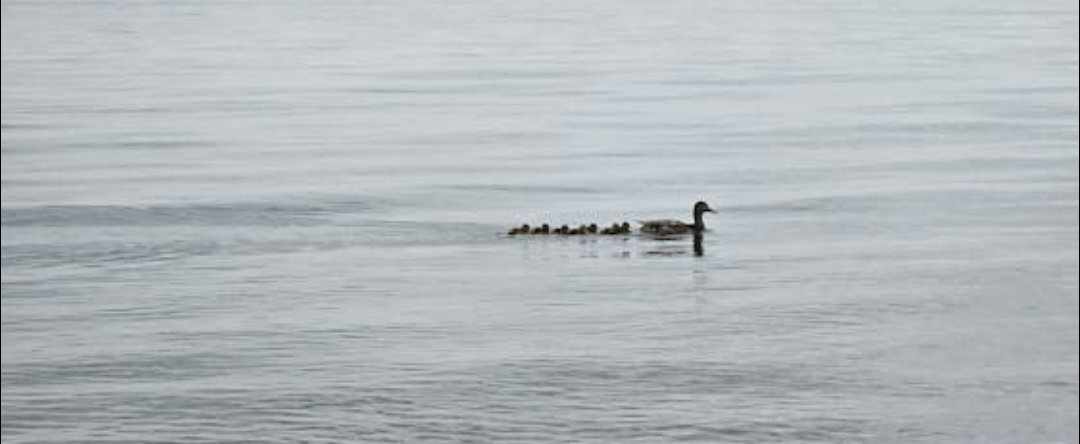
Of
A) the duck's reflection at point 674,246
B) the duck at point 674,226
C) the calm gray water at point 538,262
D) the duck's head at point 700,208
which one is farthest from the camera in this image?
the duck's head at point 700,208

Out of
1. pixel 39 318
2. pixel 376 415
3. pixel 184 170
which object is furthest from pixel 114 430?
pixel 184 170

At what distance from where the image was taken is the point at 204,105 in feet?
179

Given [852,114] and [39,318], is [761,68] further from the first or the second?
[39,318]

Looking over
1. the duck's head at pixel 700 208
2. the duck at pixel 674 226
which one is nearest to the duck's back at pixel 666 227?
the duck at pixel 674 226

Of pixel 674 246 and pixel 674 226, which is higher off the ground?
pixel 674 226

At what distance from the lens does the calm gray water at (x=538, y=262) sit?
835 inches

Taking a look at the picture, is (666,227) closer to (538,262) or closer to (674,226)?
(674,226)

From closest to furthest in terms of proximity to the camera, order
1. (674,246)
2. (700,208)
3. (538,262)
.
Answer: (538,262) → (674,246) → (700,208)

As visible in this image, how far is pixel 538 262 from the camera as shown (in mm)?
29094

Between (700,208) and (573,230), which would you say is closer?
(573,230)

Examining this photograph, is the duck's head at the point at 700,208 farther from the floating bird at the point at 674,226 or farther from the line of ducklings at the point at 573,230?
the line of ducklings at the point at 573,230

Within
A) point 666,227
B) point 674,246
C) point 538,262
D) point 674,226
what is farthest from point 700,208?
point 538,262

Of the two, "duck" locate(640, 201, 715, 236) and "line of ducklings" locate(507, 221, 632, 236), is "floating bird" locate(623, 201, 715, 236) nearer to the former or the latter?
"duck" locate(640, 201, 715, 236)

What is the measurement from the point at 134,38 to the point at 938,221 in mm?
62865
